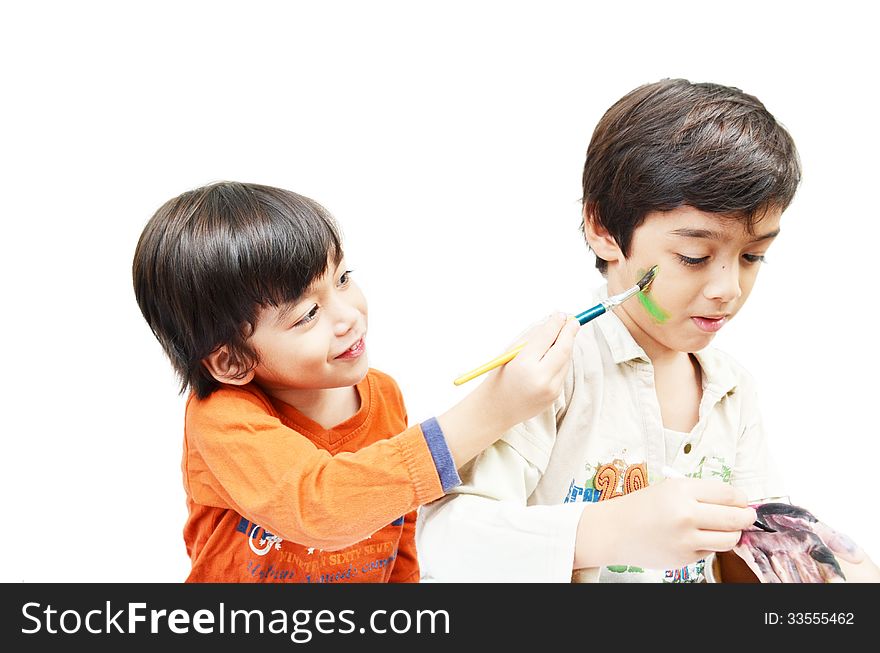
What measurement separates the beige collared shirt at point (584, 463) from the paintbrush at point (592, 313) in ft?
0.30

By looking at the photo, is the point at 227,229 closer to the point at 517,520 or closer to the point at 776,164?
the point at 517,520

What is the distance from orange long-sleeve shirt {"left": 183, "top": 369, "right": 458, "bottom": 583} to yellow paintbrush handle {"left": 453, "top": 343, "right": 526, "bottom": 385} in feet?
0.26

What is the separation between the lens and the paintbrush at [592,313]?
140 cm

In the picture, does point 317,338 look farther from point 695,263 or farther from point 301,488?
point 695,263

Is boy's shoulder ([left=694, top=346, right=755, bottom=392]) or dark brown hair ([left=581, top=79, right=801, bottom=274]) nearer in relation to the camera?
dark brown hair ([left=581, top=79, right=801, bottom=274])

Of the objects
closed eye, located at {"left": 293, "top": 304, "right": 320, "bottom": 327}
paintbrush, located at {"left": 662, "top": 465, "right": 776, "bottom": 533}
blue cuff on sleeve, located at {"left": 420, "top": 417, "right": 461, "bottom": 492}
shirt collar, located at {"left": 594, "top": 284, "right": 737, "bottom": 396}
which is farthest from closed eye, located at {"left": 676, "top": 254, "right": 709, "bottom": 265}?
closed eye, located at {"left": 293, "top": 304, "right": 320, "bottom": 327}

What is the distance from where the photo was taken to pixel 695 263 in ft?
4.78

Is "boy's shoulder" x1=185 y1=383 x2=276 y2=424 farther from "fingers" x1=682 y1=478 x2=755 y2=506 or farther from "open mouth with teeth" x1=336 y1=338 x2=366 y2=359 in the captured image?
"fingers" x1=682 y1=478 x2=755 y2=506

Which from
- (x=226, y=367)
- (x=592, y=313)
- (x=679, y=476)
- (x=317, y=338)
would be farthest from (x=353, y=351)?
(x=679, y=476)

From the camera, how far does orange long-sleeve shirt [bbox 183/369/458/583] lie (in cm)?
144

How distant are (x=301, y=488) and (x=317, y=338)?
21 centimetres

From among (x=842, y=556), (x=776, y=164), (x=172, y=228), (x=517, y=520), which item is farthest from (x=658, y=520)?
(x=172, y=228)

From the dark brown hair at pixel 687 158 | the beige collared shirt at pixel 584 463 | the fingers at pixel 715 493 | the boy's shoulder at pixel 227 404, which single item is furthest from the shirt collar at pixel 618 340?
the boy's shoulder at pixel 227 404

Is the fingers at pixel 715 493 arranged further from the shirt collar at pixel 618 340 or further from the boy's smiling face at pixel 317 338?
the boy's smiling face at pixel 317 338
